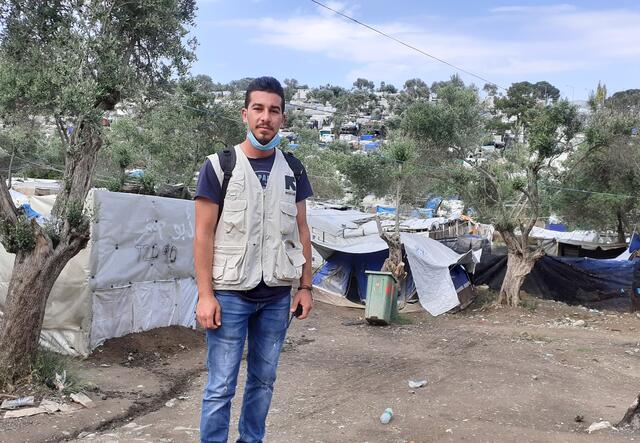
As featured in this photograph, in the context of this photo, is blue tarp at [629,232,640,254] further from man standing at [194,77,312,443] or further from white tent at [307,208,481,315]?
man standing at [194,77,312,443]

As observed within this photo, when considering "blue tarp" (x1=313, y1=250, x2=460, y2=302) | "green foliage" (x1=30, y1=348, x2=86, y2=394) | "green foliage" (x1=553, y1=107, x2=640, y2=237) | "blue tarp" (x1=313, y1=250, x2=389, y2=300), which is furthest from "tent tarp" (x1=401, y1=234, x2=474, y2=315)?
"green foliage" (x1=30, y1=348, x2=86, y2=394)

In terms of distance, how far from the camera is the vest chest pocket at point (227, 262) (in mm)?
2842

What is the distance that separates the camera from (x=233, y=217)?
9.57 ft

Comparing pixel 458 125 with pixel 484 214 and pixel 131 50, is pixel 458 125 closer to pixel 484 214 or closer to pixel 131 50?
pixel 484 214

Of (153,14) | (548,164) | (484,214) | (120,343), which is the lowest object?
(120,343)

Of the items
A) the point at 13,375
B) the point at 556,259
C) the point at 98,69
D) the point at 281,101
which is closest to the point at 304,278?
the point at 281,101

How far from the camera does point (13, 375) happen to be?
5.54m

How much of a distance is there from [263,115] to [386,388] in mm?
4421

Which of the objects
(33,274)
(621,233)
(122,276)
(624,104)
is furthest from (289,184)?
(621,233)

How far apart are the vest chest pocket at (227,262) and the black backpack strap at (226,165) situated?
0.18 metres

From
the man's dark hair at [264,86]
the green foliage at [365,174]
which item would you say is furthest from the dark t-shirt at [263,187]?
the green foliage at [365,174]

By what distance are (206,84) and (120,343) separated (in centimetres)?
1551

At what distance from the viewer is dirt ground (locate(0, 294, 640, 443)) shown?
4.73m

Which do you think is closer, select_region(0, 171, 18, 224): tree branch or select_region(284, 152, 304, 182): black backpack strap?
select_region(284, 152, 304, 182): black backpack strap
